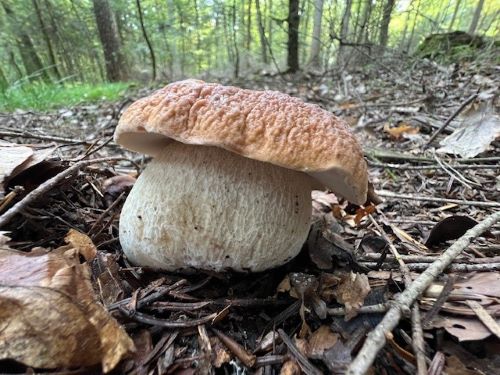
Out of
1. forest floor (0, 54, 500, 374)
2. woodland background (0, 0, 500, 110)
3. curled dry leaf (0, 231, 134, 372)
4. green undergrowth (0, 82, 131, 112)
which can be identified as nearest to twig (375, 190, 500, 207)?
forest floor (0, 54, 500, 374)

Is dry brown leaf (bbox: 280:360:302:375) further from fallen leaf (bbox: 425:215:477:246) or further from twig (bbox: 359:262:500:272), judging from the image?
fallen leaf (bbox: 425:215:477:246)

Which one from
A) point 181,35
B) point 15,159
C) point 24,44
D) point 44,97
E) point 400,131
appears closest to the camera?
point 15,159

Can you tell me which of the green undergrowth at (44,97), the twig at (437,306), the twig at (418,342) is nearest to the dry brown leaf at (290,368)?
the twig at (418,342)

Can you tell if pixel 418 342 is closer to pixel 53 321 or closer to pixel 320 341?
pixel 320 341

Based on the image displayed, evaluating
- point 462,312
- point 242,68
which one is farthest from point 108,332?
point 242,68

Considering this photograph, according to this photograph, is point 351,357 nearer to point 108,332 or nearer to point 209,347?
point 209,347

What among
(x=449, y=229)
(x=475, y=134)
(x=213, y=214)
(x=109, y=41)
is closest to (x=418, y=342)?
(x=213, y=214)
